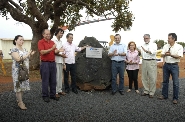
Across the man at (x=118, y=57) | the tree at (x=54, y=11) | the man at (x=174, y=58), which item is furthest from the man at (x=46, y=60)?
the tree at (x=54, y=11)

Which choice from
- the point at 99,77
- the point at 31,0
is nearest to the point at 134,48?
the point at 99,77

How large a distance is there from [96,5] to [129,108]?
29.7ft

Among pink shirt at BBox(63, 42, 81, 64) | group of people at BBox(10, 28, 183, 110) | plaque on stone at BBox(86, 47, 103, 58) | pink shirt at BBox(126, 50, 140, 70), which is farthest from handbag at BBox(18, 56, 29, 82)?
pink shirt at BBox(126, 50, 140, 70)

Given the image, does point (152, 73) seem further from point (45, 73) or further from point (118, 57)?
point (45, 73)

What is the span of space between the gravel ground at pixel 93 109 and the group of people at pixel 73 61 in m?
0.33

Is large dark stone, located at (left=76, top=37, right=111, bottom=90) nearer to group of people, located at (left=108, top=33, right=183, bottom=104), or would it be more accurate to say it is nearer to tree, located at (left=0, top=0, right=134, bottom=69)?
group of people, located at (left=108, top=33, right=183, bottom=104)

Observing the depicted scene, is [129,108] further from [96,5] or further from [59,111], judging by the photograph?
[96,5]

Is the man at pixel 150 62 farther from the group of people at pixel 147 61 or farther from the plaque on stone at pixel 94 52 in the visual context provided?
the plaque on stone at pixel 94 52

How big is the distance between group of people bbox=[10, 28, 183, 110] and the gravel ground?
0.33 m

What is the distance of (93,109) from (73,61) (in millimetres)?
2117

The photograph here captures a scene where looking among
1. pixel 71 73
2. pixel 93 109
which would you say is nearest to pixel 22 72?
pixel 93 109

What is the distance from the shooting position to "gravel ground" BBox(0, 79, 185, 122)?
16.0ft

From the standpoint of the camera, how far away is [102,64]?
8.03m

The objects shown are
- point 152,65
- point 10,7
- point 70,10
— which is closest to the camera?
point 152,65
